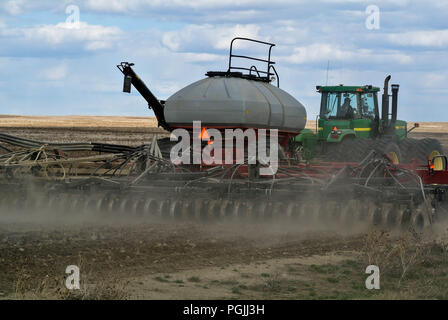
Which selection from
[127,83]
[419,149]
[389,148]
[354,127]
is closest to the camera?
[127,83]

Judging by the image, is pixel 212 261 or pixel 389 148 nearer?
pixel 212 261

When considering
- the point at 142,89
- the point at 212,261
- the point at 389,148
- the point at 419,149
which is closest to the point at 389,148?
the point at 389,148

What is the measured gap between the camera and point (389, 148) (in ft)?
45.8

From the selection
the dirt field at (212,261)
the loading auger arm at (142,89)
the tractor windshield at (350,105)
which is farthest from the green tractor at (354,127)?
the dirt field at (212,261)

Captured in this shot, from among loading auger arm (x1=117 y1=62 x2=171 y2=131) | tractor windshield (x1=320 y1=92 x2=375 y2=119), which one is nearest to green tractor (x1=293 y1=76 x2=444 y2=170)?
tractor windshield (x1=320 y1=92 x2=375 y2=119)

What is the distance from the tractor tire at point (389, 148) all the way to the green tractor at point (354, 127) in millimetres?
23

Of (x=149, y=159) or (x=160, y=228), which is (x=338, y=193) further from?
(x=149, y=159)

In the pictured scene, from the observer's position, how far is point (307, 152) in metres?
15.4

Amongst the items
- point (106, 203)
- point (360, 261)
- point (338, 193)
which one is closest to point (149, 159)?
point (106, 203)

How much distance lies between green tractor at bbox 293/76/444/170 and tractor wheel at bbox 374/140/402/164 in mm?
23

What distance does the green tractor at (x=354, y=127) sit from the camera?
47.9ft

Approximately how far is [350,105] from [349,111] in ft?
0.45

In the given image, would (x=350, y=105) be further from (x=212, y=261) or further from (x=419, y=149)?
(x=212, y=261)

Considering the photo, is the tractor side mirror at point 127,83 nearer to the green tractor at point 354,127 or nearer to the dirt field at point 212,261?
the dirt field at point 212,261
